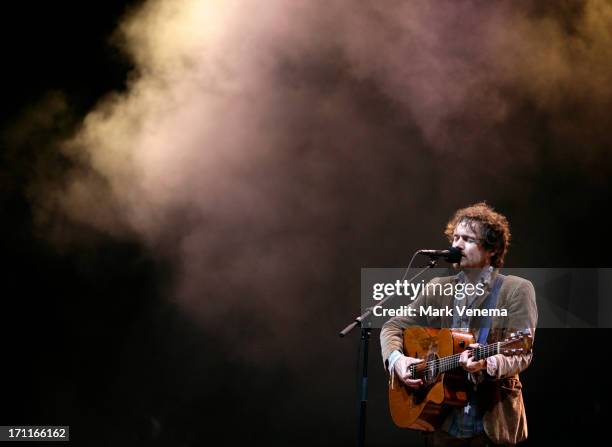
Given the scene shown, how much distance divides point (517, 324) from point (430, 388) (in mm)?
527

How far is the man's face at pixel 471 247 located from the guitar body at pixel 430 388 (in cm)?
37

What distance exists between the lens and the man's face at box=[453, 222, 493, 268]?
11.9 feet

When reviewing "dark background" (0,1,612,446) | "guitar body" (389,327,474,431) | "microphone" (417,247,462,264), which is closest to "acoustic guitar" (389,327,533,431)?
"guitar body" (389,327,474,431)

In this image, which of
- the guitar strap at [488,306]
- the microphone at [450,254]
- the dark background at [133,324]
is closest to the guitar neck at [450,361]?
the guitar strap at [488,306]

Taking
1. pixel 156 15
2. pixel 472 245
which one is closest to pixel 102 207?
pixel 156 15

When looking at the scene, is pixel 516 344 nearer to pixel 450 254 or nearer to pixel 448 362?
pixel 448 362

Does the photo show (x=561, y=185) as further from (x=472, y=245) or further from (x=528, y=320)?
(x=528, y=320)

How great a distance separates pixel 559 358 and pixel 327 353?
1.60 meters

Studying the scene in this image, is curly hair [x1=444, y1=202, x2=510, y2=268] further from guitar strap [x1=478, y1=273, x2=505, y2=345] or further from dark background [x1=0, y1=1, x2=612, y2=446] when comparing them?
dark background [x1=0, y1=1, x2=612, y2=446]

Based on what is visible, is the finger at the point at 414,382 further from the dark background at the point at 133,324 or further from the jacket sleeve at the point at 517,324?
the dark background at the point at 133,324

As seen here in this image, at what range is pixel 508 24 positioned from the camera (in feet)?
16.9

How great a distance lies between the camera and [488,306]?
11.2 feet

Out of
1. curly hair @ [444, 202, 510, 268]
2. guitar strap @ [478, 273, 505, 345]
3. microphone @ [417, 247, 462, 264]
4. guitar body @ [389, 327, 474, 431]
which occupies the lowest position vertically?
guitar body @ [389, 327, 474, 431]

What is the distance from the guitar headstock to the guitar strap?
17 cm
